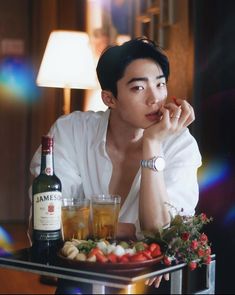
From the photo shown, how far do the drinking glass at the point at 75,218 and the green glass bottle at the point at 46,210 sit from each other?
0.23 feet

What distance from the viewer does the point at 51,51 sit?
3564 mm

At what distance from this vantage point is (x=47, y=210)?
147 cm

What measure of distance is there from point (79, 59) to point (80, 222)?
2.12 metres

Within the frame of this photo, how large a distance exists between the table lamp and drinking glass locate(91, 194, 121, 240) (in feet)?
6.67

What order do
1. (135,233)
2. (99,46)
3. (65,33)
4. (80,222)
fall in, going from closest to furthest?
1. (80,222)
2. (135,233)
3. (65,33)
4. (99,46)

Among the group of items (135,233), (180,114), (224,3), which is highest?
(224,3)

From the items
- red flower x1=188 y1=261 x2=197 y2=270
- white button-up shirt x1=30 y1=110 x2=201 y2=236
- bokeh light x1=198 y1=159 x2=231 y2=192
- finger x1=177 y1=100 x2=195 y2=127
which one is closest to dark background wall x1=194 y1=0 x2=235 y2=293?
bokeh light x1=198 y1=159 x2=231 y2=192

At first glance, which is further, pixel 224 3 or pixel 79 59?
pixel 79 59

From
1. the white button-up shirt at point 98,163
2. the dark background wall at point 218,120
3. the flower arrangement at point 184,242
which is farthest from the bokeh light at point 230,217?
the flower arrangement at point 184,242

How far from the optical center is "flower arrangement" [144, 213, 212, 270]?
1475 mm

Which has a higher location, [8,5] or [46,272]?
[8,5]

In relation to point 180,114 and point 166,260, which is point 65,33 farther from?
point 166,260

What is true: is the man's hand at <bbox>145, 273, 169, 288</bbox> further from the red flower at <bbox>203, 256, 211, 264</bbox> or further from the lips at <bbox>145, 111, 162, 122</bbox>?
the lips at <bbox>145, 111, 162, 122</bbox>

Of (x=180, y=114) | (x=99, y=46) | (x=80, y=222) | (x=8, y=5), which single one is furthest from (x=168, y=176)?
(x=8, y=5)
